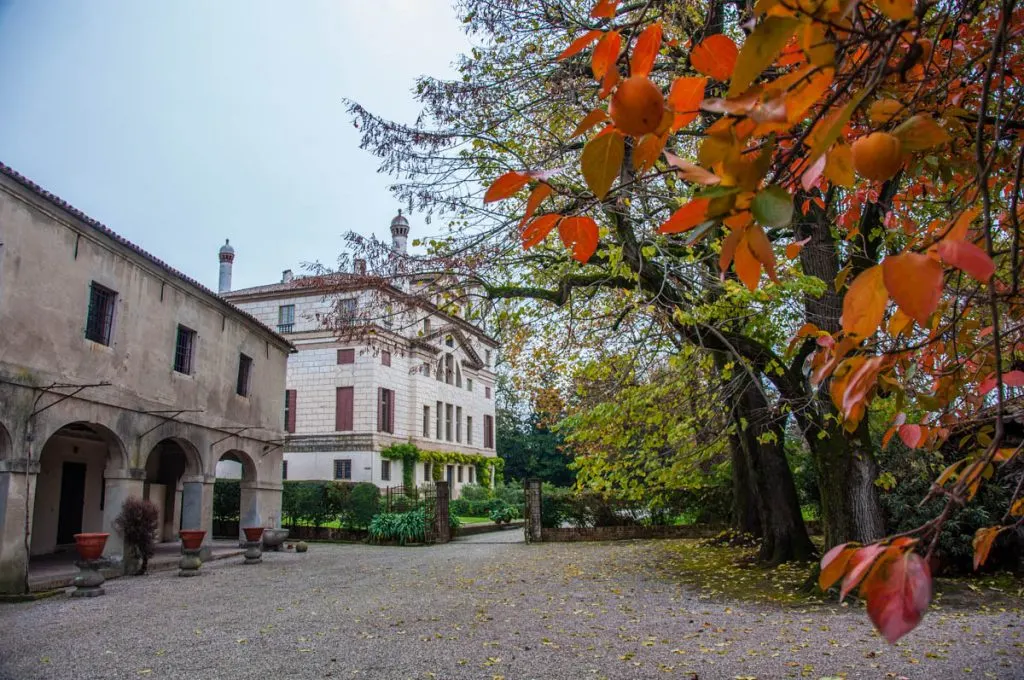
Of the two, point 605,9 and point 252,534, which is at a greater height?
point 605,9

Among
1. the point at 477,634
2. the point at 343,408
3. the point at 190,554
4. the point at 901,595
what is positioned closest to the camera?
the point at 901,595

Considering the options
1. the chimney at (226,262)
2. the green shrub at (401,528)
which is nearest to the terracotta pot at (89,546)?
the green shrub at (401,528)

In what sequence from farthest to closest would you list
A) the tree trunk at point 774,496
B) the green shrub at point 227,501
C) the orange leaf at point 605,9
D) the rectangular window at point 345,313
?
the green shrub at point 227,501, the tree trunk at point 774,496, the rectangular window at point 345,313, the orange leaf at point 605,9

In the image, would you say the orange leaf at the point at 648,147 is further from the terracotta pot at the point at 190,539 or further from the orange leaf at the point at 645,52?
the terracotta pot at the point at 190,539

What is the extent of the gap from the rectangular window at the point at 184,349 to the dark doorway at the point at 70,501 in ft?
12.2

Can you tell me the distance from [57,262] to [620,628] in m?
9.99

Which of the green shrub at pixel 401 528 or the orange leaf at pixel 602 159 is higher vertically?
the orange leaf at pixel 602 159

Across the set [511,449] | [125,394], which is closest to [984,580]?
[125,394]

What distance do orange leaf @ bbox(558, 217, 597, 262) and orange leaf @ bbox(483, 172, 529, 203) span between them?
249 millimetres

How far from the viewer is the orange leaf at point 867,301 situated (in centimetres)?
100

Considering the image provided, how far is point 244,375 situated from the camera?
16.8 metres

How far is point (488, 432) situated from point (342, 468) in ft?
39.4

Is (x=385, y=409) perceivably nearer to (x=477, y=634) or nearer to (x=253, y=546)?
(x=253, y=546)

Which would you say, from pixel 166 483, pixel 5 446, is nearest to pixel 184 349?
pixel 5 446
